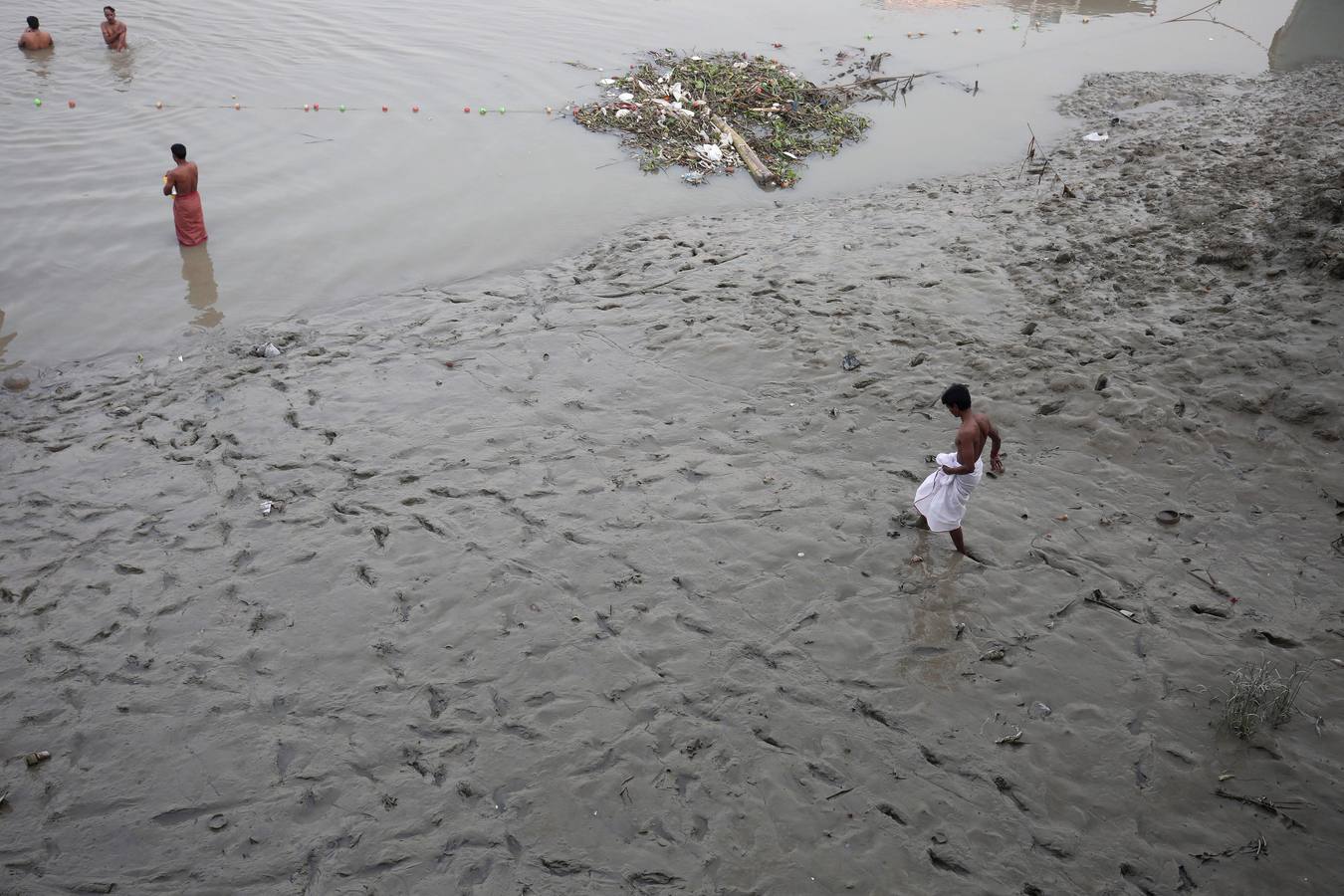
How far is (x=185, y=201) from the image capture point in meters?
9.05

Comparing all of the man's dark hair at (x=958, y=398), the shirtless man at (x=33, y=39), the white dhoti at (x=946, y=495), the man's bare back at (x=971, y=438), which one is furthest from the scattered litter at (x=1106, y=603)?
the shirtless man at (x=33, y=39)

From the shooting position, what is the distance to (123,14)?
582 inches

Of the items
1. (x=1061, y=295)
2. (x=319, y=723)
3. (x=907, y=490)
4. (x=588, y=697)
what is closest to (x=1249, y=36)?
(x=1061, y=295)

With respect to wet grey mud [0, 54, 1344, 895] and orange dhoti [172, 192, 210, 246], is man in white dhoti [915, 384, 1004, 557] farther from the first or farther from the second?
orange dhoti [172, 192, 210, 246]

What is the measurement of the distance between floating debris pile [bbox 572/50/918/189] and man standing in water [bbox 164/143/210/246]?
5.35 m

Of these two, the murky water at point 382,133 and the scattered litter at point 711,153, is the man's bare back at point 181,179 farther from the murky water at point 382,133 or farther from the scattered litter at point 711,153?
the scattered litter at point 711,153

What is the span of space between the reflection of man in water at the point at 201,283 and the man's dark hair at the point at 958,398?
688 centimetres

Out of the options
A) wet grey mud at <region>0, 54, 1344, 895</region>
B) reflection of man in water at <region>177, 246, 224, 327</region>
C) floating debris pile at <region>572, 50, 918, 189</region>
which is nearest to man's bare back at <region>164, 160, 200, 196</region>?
reflection of man in water at <region>177, 246, 224, 327</region>

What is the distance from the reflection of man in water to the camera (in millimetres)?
8292

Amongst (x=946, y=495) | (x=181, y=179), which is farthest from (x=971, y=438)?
(x=181, y=179)

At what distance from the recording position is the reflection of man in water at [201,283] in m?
8.29

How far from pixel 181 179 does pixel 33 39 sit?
23.6 ft

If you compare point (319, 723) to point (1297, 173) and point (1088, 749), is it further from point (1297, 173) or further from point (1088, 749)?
point (1297, 173)

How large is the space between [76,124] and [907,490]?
1219 cm
